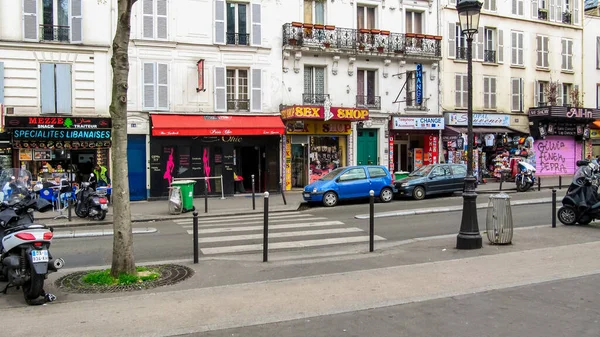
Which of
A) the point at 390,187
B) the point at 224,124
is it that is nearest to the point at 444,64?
the point at 390,187

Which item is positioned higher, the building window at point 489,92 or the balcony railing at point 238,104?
the building window at point 489,92

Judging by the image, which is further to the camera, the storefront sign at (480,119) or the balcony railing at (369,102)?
the storefront sign at (480,119)

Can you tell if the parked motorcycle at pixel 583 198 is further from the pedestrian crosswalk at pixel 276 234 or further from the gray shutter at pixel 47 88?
the gray shutter at pixel 47 88

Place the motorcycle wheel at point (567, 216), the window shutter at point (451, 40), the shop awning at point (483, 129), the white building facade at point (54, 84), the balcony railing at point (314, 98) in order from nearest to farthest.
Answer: the motorcycle wheel at point (567, 216)
the white building facade at point (54, 84)
the balcony railing at point (314, 98)
the shop awning at point (483, 129)
the window shutter at point (451, 40)

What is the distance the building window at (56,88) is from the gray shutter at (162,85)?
3519 mm

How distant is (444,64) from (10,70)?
21.2 meters

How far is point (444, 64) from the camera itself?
89.5 ft

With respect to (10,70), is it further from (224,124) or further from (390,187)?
(390,187)

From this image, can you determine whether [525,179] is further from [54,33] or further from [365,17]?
[54,33]

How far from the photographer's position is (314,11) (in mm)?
24609

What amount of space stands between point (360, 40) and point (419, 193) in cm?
940

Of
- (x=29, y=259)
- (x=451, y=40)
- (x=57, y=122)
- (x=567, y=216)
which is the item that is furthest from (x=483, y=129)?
(x=29, y=259)

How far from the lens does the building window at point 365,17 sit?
83.7ft

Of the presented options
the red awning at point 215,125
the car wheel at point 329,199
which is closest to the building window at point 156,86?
the red awning at point 215,125
